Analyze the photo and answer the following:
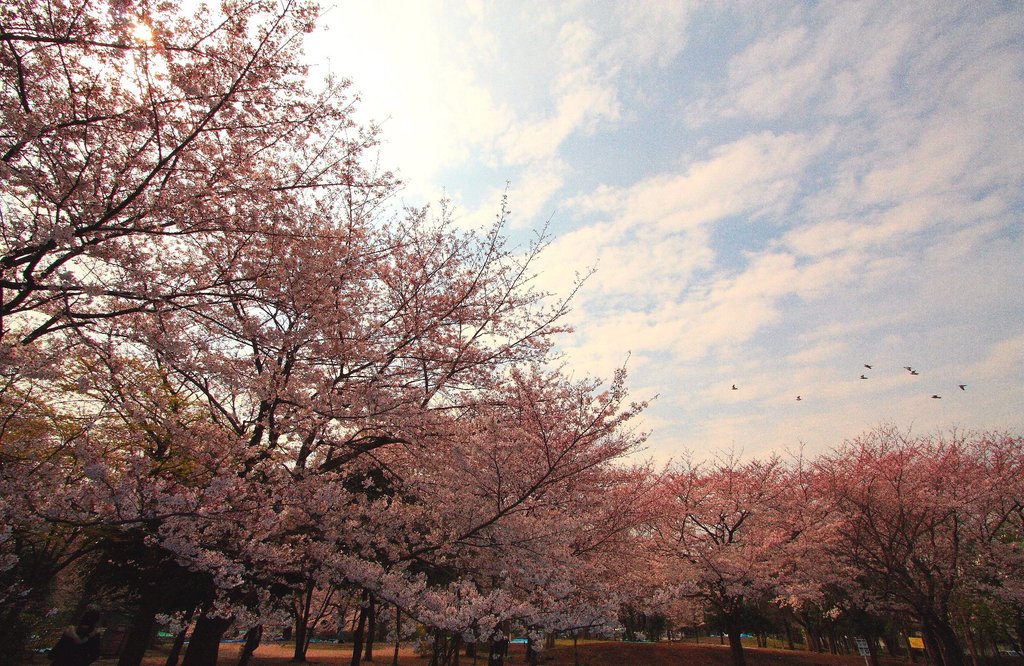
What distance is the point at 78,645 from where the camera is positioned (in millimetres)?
7430

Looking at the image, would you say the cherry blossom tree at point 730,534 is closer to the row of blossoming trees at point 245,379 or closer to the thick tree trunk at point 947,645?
the thick tree trunk at point 947,645

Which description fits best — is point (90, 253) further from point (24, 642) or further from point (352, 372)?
point (24, 642)

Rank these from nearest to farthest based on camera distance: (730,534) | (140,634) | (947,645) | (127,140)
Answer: (127,140) → (140,634) → (947,645) → (730,534)

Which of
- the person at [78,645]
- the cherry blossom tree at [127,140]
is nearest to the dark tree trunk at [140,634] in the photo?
the person at [78,645]

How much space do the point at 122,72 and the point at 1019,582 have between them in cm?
2949

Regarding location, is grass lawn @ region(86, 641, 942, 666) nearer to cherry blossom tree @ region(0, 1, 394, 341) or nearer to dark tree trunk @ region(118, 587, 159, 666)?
dark tree trunk @ region(118, 587, 159, 666)

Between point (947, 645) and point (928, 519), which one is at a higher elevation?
point (928, 519)

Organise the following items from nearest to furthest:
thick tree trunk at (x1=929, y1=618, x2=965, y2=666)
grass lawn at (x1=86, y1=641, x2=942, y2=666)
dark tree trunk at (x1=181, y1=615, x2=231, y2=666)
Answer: dark tree trunk at (x1=181, y1=615, x2=231, y2=666), thick tree trunk at (x1=929, y1=618, x2=965, y2=666), grass lawn at (x1=86, y1=641, x2=942, y2=666)

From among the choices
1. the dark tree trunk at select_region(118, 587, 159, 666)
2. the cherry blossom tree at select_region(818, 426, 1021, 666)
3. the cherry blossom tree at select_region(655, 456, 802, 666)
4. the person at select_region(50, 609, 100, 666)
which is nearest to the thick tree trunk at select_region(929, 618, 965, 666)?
the cherry blossom tree at select_region(818, 426, 1021, 666)

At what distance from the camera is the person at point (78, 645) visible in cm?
732

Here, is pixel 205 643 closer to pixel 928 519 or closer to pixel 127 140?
pixel 127 140

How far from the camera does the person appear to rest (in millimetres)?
7324

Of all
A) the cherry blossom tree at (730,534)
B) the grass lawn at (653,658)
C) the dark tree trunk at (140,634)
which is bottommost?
the grass lawn at (653,658)

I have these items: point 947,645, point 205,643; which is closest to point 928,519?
point 947,645
